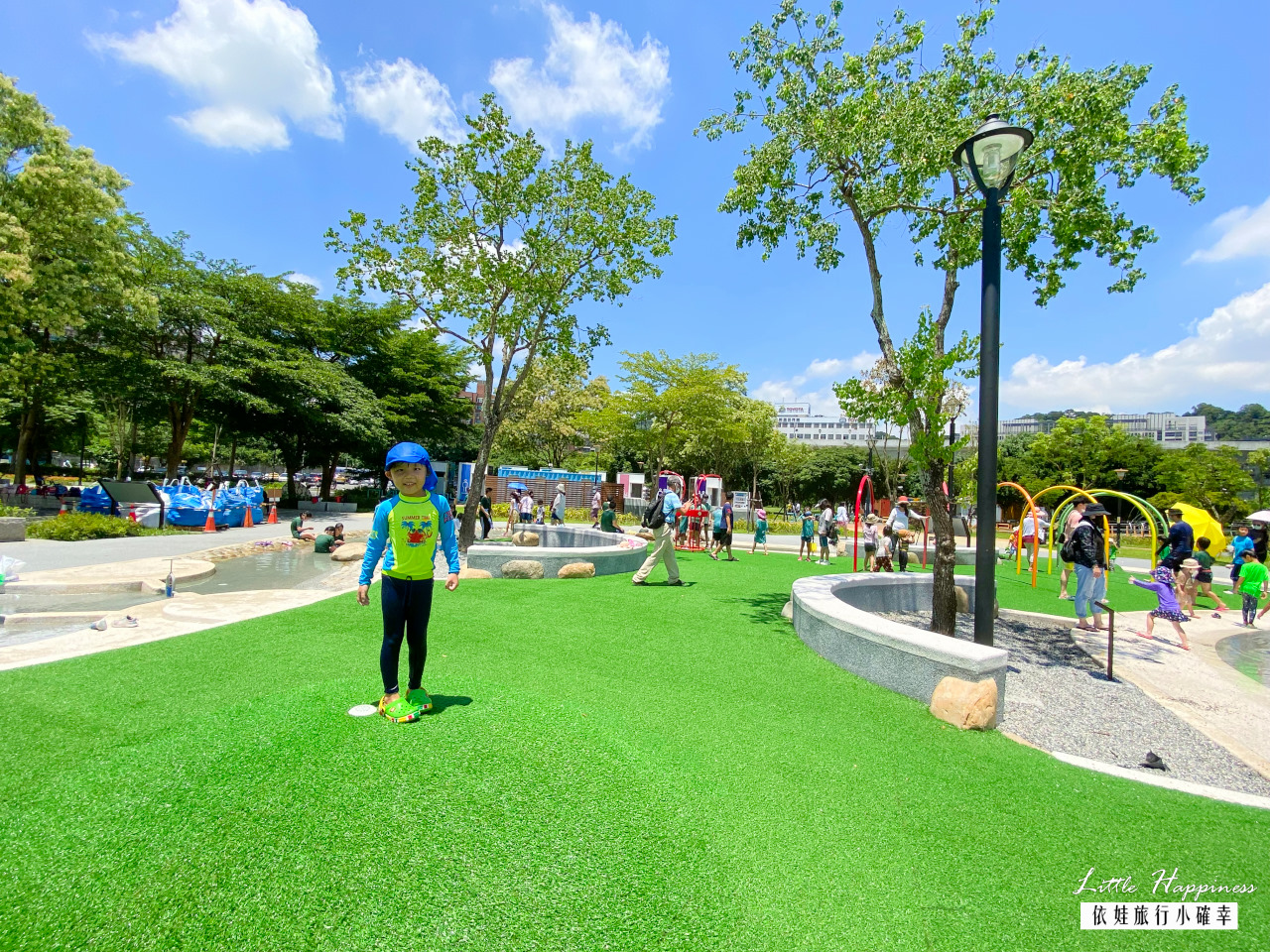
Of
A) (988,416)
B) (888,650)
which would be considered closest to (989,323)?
(988,416)

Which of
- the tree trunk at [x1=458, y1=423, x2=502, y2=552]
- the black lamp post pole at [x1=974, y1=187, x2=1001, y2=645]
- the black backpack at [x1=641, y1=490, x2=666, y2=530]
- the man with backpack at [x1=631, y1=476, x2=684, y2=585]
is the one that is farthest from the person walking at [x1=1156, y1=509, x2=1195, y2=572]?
the tree trunk at [x1=458, y1=423, x2=502, y2=552]

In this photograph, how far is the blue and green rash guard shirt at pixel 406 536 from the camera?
3.80 m

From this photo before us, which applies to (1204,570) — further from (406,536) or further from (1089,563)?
(406,536)

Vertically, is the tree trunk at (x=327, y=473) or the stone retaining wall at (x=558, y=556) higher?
the tree trunk at (x=327, y=473)

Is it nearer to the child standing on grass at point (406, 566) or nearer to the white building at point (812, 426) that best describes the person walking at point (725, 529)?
the child standing on grass at point (406, 566)

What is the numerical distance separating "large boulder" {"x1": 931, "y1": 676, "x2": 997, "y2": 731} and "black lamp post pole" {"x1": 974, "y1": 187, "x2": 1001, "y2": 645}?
1.03 m

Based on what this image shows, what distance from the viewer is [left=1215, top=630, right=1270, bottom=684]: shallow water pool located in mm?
7684

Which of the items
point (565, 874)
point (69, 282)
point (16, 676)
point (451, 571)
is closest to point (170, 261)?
point (69, 282)

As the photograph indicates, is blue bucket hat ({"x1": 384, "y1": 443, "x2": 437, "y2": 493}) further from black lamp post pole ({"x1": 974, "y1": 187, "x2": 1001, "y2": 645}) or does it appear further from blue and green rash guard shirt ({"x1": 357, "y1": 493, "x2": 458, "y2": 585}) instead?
black lamp post pole ({"x1": 974, "y1": 187, "x2": 1001, "y2": 645})

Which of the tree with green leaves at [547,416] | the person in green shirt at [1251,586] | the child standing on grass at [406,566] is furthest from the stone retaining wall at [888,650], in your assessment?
the tree with green leaves at [547,416]

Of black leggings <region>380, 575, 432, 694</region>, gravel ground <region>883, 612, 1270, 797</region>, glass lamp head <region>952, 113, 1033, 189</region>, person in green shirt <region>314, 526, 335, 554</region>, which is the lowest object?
gravel ground <region>883, 612, 1270, 797</region>

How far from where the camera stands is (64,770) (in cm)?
310

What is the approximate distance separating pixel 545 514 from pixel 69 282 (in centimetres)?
1674

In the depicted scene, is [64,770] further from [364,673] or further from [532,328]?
[532,328]
